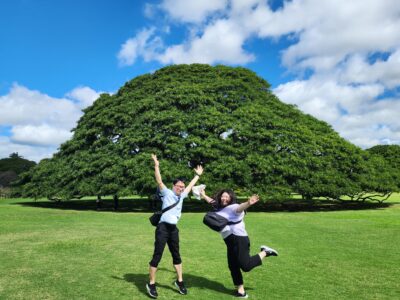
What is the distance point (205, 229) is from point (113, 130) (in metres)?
15.8

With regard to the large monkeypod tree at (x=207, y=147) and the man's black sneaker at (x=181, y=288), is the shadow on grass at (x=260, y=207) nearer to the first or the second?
the large monkeypod tree at (x=207, y=147)

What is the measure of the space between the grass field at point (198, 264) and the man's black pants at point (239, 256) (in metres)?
0.49

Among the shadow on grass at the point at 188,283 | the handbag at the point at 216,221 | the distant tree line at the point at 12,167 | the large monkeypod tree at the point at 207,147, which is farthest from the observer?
the distant tree line at the point at 12,167

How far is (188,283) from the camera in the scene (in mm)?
7570

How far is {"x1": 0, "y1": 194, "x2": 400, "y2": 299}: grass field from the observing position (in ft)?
23.0

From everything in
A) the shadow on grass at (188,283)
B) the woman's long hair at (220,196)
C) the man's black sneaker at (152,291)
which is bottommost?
the shadow on grass at (188,283)

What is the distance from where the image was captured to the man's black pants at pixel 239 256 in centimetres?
657

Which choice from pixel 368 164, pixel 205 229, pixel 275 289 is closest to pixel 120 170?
pixel 205 229

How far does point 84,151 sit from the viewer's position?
29125mm

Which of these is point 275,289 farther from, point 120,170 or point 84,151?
point 84,151

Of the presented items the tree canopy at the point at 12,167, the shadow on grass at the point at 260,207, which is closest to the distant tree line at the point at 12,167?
the tree canopy at the point at 12,167

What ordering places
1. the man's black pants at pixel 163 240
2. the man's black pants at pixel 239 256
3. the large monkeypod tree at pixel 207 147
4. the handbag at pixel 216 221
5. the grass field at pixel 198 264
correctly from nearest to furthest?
the handbag at pixel 216 221 → the man's black pants at pixel 239 256 → the man's black pants at pixel 163 240 → the grass field at pixel 198 264 → the large monkeypod tree at pixel 207 147

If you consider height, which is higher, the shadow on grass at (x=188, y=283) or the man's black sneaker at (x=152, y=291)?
the man's black sneaker at (x=152, y=291)

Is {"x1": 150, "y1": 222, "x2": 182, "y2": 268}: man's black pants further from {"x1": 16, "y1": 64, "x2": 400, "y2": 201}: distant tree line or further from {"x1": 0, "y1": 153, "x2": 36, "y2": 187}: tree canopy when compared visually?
{"x1": 0, "y1": 153, "x2": 36, "y2": 187}: tree canopy
